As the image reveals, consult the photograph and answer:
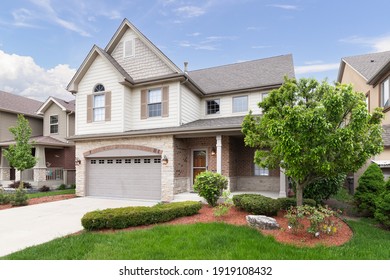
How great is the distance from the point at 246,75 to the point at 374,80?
700cm

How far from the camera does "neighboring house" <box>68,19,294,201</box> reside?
12.0 metres

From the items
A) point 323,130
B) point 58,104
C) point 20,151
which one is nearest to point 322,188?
point 323,130

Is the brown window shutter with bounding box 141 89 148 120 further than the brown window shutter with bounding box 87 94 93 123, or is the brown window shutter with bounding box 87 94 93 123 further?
the brown window shutter with bounding box 87 94 93 123

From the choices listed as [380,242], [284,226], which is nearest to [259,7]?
[284,226]

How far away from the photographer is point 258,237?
18.8 ft

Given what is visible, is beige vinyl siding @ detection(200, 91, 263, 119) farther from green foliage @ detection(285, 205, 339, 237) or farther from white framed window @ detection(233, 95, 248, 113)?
green foliage @ detection(285, 205, 339, 237)

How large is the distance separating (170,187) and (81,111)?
294 inches

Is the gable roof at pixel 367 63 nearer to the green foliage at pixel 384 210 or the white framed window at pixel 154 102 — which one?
the green foliage at pixel 384 210

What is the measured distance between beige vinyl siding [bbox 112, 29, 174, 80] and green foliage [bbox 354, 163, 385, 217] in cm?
1018

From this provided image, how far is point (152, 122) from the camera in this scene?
13023 mm

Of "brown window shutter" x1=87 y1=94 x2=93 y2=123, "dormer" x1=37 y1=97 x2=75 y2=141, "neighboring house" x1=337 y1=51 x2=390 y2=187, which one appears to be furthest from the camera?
"dormer" x1=37 y1=97 x2=75 y2=141

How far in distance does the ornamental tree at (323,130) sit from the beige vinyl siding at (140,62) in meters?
7.99

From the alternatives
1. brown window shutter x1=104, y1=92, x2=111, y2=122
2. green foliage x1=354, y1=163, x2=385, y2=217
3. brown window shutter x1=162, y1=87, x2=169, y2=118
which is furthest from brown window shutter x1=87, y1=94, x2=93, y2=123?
green foliage x1=354, y1=163, x2=385, y2=217

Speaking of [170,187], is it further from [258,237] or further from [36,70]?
[36,70]
